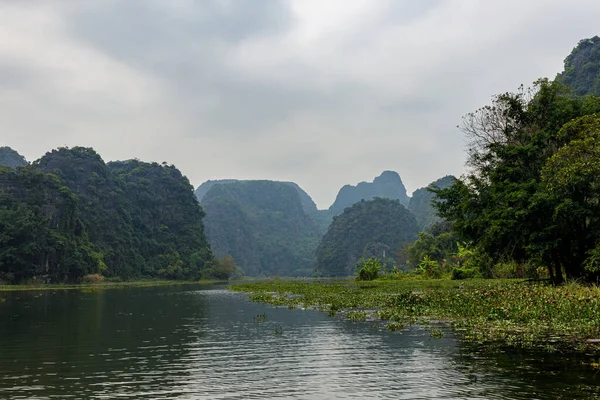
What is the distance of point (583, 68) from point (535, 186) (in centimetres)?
10202

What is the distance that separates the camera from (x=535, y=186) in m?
30.7

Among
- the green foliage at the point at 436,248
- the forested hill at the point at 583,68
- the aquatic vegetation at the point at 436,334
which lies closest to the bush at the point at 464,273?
the green foliage at the point at 436,248

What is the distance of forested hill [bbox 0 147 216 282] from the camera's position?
8962cm

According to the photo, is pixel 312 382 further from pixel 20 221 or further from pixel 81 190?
pixel 81 190

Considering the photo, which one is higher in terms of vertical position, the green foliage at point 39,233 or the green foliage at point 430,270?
the green foliage at point 39,233

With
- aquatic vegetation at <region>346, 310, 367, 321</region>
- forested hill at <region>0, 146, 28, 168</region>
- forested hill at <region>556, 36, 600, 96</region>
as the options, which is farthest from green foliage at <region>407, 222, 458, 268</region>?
forested hill at <region>0, 146, 28, 168</region>

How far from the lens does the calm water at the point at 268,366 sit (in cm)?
1149

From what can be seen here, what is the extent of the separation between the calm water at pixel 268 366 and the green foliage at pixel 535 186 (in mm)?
13678

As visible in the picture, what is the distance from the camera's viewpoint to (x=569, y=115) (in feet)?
107

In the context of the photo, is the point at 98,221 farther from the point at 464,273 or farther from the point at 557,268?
the point at 557,268

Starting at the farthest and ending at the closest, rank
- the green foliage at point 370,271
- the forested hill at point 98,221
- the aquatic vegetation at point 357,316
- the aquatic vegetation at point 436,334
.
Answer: the forested hill at point 98,221
the green foliage at point 370,271
the aquatic vegetation at point 357,316
the aquatic vegetation at point 436,334

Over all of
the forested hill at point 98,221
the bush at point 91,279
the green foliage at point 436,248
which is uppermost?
the forested hill at point 98,221

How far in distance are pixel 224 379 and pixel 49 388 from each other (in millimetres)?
4385

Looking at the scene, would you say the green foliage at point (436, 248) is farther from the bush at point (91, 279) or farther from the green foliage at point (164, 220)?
the green foliage at point (164, 220)
